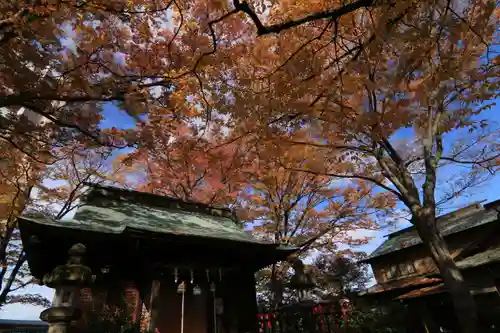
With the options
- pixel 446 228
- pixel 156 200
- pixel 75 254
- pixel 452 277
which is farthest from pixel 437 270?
pixel 75 254

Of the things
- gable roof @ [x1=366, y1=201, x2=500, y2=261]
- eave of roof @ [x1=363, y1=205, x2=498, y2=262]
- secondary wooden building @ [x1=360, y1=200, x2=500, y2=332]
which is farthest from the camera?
gable roof @ [x1=366, y1=201, x2=500, y2=261]

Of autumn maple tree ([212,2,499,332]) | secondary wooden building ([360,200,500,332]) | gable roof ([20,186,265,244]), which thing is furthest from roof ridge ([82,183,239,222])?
secondary wooden building ([360,200,500,332])

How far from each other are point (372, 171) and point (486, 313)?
8316mm

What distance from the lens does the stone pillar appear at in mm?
4586

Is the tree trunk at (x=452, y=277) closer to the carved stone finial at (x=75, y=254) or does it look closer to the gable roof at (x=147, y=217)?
the gable roof at (x=147, y=217)

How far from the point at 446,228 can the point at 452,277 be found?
14.4m

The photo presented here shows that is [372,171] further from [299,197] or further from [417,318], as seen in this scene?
[417,318]

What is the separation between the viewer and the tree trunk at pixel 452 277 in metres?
6.94

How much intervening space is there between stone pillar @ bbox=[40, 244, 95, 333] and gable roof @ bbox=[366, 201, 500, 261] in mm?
19584

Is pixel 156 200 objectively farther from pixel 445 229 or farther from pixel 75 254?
pixel 445 229

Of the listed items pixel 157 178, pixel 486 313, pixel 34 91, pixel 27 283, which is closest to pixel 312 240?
pixel 486 313

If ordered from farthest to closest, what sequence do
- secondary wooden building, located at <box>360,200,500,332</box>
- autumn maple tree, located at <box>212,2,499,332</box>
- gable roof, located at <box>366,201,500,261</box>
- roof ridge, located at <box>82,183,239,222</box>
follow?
gable roof, located at <box>366,201,500,261</box>
secondary wooden building, located at <box>360,200,500,332</box>
roof ridge, located at <box>82,183,239,222</box>
autumn maple tree, located at <box>212,2,499,332</box>

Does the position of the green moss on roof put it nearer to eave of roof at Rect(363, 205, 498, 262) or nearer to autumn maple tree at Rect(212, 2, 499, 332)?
eave of roof at Rect(363, 205, 498, 262)

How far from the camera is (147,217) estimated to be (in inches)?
365
